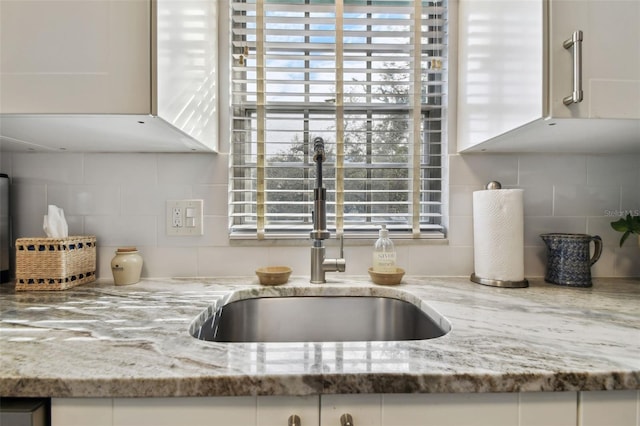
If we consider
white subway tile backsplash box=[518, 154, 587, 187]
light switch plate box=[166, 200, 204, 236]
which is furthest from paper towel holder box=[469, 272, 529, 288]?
light switch plate box=[166, 200, 204, 236]

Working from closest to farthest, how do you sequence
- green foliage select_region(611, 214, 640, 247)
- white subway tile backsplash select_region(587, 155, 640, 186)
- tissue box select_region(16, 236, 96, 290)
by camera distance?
tissue box select_region(16, 236, 96, 290)
green foliage select_region(611, 214, 640, 247)
white subway tile backsplash select_region(587, 155, 640, 186)

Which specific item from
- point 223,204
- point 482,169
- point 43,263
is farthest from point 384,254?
point 43,263

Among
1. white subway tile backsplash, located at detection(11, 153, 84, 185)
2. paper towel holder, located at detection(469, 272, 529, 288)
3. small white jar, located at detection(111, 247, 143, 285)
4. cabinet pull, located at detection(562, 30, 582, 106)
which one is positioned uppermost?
cabinet pull, located at detection(562, 30, 582, 106)

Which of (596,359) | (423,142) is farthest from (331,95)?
(596,359)

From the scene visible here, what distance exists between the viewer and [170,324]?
0.73 metres

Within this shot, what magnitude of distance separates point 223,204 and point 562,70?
106 centimetres

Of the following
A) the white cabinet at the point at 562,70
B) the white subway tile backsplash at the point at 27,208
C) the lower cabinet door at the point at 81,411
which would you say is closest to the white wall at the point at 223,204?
the white subway tile backsplash at the point at 27,208

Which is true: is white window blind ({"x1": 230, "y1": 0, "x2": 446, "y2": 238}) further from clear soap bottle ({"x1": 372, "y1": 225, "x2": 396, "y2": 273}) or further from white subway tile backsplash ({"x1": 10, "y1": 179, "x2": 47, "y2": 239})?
white subway tile backsplash ({"x1": 10, "y1": 179, "x2": 47, "y2": 239})

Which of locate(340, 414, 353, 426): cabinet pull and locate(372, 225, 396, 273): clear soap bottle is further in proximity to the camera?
locate(372, 225, 396, 273): clear soap bottle

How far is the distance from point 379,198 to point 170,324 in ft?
2.93

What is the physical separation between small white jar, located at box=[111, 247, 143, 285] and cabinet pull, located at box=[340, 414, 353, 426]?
2.88 feet

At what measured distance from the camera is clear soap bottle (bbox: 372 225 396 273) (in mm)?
1119

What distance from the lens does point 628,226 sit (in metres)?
1.12

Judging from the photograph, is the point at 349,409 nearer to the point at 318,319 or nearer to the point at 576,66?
the point at 318,319
